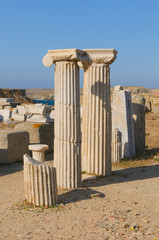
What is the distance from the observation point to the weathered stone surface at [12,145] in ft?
26.8

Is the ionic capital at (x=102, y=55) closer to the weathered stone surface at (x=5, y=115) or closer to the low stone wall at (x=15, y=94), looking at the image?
the weathered stone surface at (x=5, y=115)

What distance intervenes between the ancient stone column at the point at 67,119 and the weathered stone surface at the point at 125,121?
3.28m

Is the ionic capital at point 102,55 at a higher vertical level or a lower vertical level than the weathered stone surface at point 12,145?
higher

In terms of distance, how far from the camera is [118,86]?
32.7ft

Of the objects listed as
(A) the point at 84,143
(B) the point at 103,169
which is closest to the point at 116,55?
(A) the point at 84,143

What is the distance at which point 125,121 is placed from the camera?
9070mm

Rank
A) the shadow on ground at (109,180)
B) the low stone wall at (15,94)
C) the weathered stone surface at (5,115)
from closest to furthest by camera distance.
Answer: the shadow on ground at (109,180)
the weathered stone surface at (5,115)
the low stone wall at (15,94)

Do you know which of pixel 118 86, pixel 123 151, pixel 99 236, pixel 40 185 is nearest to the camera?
pixel 99 236

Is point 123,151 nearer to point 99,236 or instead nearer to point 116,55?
point 116,55

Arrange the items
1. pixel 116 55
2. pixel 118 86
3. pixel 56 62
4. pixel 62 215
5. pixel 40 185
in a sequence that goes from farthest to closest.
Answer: pixel 118 86
pixel 116 55
pixel 56 62
pixel 40 185
pixel 62 215

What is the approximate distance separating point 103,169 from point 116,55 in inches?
97.3

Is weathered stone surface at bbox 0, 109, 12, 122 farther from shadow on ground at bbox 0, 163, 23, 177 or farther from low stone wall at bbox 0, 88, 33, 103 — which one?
shadow on ground at bbox 0, 163, 23, 177

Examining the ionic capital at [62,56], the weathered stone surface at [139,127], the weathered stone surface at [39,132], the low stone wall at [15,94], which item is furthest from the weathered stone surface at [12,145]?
the low stone wall at [15,94]

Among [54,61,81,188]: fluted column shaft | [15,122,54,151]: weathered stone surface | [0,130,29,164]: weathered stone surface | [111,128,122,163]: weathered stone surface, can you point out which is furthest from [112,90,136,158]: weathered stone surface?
[54,61,81,188]: fluted column shaft
